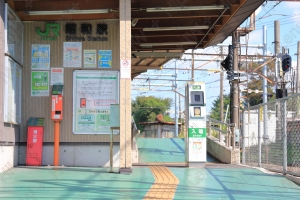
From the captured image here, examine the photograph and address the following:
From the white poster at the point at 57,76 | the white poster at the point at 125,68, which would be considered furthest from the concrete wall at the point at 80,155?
the white poster at the point at 125,68

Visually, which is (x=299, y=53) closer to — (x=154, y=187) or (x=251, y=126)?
(x=251, y=126)

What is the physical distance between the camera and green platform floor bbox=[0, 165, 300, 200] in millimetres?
7109

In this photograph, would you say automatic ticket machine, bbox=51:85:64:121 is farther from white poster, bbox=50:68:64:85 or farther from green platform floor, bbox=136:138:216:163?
green platform floor, bbox=136:138:216:163

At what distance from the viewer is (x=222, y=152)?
14984 mm

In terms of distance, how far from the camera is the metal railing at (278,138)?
31.1 ft

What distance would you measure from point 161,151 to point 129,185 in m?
8.79

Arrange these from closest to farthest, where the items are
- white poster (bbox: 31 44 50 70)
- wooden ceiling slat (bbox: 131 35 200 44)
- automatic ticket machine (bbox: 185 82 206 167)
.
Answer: white poster (bbox: 31 44 50 70) < automatic ticket machine (bbox: 185 82 206 167) < wooden ceiling slat (bbox: 131 35 200 44)

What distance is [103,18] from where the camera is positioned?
39.4 ft

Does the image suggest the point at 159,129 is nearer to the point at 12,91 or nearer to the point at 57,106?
the point at 57,106

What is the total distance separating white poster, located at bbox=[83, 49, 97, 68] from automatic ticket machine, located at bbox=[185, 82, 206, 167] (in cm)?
262

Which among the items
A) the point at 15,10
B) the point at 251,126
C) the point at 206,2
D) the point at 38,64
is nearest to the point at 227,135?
the point at 251,126

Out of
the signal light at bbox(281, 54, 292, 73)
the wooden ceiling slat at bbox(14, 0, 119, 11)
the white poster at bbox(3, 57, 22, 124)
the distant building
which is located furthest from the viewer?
the distant building

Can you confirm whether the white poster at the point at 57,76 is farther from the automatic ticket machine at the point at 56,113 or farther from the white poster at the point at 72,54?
the automatic ticket machine at the point at 56,113

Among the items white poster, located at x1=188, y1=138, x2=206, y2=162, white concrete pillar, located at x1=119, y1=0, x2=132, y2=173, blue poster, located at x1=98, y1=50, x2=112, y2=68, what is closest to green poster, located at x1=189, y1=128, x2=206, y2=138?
white poster, located at x1=188, y1=138, x2=206, y2=162
